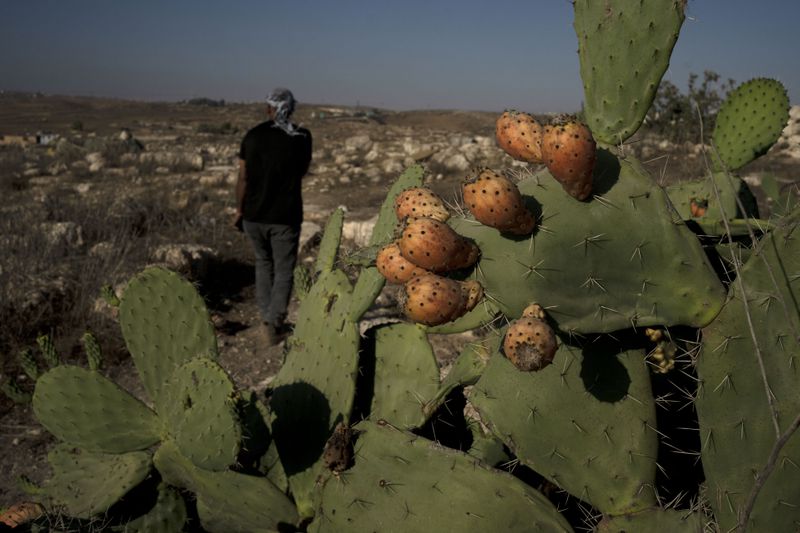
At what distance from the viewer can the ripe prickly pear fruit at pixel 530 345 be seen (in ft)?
3.43

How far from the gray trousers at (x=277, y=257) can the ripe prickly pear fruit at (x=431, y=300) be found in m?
3.33

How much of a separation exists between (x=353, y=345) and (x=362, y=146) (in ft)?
53.8

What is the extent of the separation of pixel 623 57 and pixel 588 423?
0.90m

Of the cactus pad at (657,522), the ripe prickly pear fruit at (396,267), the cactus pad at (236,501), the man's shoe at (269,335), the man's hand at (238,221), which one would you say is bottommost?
the man's shoe at (269,335)

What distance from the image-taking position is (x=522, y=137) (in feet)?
4.58

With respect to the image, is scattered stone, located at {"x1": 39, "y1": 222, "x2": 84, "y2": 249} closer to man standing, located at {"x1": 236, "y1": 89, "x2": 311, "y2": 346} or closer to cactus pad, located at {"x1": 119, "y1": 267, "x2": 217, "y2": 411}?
man standing, located at {"x1": 236, "y1": 89, "x2": 311, "y2": 346}

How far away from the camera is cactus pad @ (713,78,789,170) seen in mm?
2305

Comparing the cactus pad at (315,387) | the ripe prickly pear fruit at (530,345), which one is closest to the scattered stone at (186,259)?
the cactus pad at (315,387)

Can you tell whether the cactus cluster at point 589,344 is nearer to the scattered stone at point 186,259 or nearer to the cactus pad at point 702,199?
Answer: the cactus pad at point 702,199

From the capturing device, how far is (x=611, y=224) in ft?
4.28

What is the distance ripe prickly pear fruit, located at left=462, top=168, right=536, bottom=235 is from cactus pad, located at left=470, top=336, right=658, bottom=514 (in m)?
0.46

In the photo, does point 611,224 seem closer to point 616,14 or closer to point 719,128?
point 616,14

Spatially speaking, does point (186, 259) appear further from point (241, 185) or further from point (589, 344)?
point (589, 344)

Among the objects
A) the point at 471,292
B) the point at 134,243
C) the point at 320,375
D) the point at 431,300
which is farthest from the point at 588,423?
the point at 134,243
